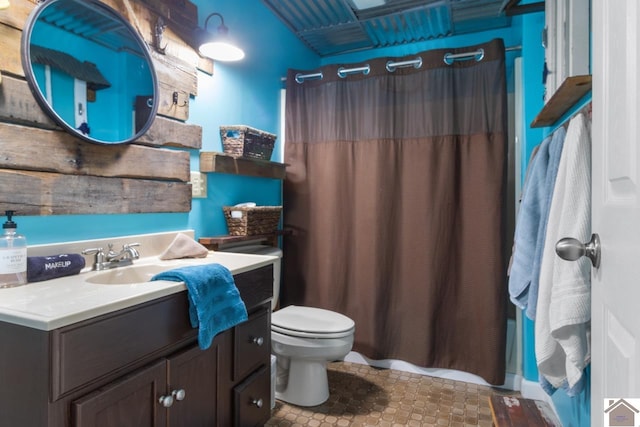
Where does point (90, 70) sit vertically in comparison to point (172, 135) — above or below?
above

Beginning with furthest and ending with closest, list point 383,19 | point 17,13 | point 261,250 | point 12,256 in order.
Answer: point 383,19
point 261,250
point 17,13
point 12,256

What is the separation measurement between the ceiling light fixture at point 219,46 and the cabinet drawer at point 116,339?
1.23 meters

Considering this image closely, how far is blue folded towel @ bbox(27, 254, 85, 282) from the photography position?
3.73 ft

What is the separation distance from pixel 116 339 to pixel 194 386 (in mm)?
374

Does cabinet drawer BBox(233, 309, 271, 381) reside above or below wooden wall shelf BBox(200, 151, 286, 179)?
below

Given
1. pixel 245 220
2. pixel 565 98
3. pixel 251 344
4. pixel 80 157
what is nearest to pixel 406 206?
pixel 245 220

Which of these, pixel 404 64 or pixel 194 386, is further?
pixel 404 64

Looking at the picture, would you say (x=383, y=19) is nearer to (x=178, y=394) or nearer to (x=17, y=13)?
(x=17, y=13)

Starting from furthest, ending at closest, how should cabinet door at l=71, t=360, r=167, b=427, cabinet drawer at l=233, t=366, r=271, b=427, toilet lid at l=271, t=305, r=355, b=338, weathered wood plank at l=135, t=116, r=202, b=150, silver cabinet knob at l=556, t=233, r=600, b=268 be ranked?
toilet lid at l=271, t=305, r=355, b=338, weathered wood plank at l=135, t=116, r=202, b=150, cabinet drawer at l=233, t=366, r=271, b=427, cabinet door at l=71, t=360, r=167, b=427, silver cabinet knob at l=556, t=233, r=600, b=268

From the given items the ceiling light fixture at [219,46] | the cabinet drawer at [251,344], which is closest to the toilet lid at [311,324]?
the cabinet drawer at [251,344]

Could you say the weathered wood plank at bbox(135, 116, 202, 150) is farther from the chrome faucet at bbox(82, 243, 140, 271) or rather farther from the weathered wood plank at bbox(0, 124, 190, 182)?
the chrome faucet at bbox(82, 243, 140, 271)

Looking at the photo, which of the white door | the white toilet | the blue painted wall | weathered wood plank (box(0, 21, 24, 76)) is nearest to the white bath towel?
the white door

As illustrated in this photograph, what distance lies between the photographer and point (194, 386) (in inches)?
47.7

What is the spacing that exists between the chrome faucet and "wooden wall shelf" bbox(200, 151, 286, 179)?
0.57 metres
